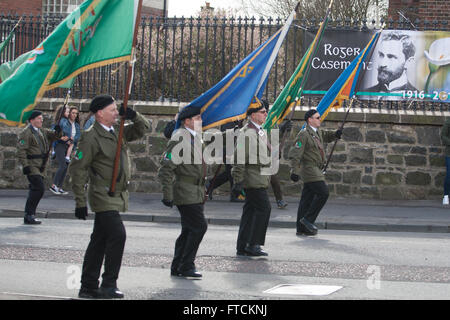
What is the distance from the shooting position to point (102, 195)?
7.03 metres

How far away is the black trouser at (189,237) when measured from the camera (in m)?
8.16

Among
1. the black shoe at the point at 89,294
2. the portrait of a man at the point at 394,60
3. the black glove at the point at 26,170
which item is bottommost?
the black shoe at the point at 89,294

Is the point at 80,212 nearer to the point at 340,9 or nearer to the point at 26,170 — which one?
the point at 26,170

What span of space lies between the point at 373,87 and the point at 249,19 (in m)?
2.81

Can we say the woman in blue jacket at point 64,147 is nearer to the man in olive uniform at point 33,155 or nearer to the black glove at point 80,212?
the man in olive uniform at point 33,155

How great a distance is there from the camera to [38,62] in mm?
7609

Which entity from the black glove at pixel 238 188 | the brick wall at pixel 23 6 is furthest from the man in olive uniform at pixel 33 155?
the brick wall at pixel 23 6

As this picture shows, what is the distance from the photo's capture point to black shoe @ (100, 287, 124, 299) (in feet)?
22.8

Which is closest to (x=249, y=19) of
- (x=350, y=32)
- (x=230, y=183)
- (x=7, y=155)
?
(x=350, y=32)

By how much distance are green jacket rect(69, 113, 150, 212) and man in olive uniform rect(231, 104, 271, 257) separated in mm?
2602

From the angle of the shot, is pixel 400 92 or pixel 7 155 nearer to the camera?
pixel 400 92

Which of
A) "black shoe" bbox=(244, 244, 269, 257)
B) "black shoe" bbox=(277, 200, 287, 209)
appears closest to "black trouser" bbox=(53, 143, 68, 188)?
"black shoe" bbox=(277, 200, 287, 209)

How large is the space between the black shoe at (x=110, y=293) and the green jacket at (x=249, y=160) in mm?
2951
